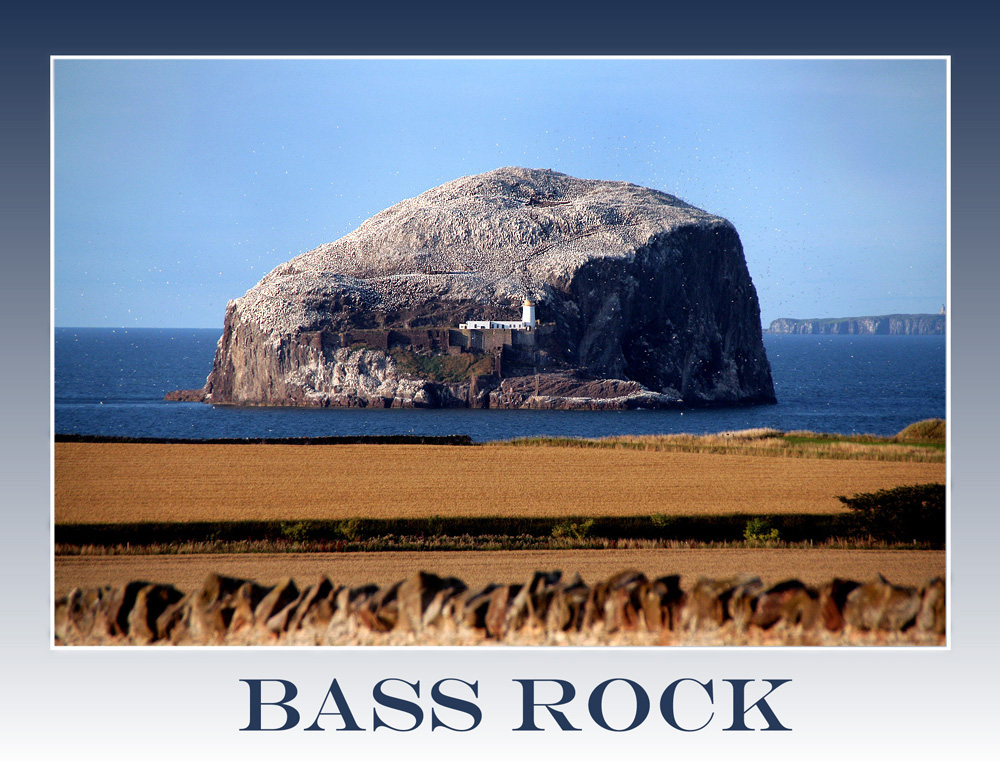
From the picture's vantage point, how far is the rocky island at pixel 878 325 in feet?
97.7

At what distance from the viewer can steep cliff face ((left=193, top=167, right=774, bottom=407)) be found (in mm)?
68812

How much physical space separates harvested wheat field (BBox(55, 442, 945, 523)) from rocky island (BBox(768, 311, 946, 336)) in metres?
7.65

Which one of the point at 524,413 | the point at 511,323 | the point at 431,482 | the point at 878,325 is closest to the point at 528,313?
the point at 511,323

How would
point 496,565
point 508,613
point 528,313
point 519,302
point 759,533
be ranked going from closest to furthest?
point 508,613 < point 496,565 < point 759,533 < point 528,313 < point 519,302

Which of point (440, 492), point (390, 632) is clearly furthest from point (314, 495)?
point (390, 632)

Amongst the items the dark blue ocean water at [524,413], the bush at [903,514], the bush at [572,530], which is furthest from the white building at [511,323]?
the bush at [572,530]

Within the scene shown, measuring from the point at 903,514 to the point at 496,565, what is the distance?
6726 mm

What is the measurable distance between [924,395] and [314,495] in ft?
151

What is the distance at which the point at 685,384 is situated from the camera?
75.6 m

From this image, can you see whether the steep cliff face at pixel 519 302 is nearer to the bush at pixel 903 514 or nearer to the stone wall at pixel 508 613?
the bush at pixel 903 514

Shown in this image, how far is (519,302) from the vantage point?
75875mm

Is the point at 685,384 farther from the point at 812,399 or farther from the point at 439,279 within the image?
the point at 439,279

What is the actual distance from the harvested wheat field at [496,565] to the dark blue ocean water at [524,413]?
21.9 m

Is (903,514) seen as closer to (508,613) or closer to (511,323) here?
(508,613)
